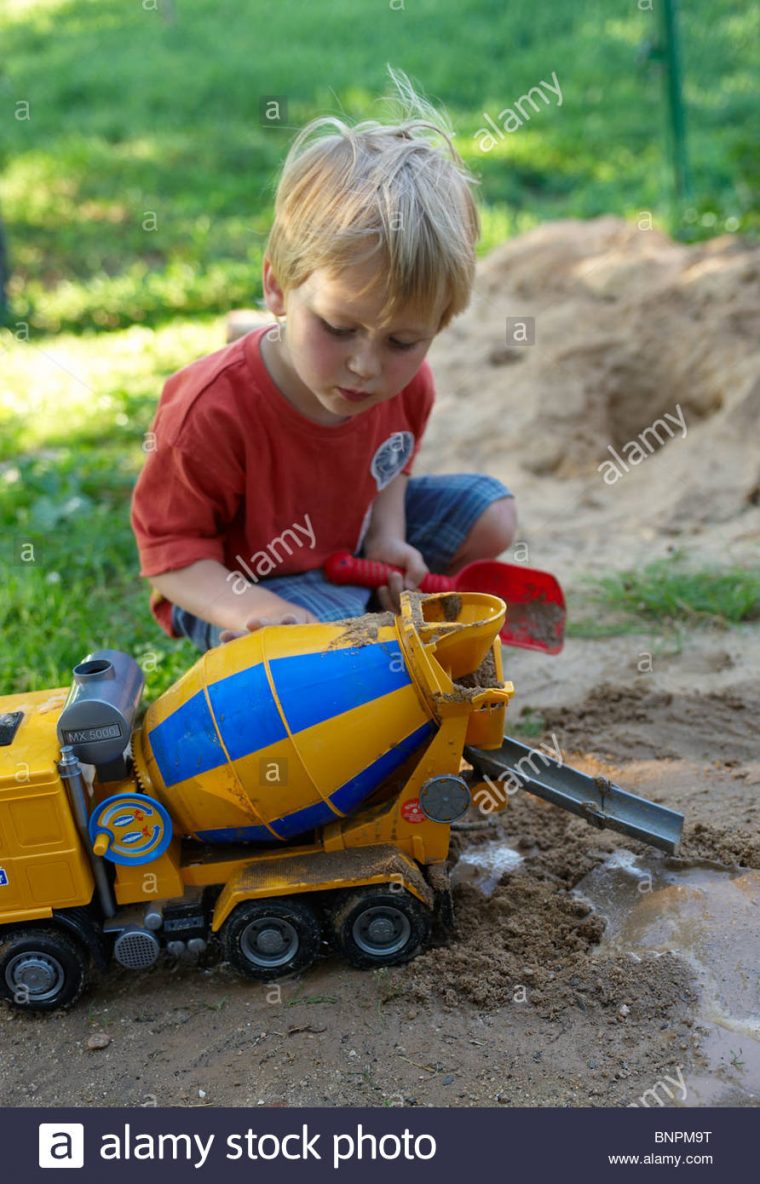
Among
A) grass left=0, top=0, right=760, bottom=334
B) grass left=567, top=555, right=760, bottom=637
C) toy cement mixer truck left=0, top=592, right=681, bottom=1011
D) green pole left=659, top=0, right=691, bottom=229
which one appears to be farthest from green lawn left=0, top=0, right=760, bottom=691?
grass left=567, top=555, right=760, bottom=637

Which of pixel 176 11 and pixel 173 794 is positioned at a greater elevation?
pixel 176 11

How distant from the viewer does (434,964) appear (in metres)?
2.10

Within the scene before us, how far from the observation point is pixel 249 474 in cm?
259

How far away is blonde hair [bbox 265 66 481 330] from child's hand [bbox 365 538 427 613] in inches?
24.7

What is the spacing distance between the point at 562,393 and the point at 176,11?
8.99 metres

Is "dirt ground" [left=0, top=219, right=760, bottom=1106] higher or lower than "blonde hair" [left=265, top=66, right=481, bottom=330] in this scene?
lower

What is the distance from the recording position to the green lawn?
4.12 meters

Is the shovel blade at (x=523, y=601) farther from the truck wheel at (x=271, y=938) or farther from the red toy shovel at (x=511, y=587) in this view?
the truck wheel at (x=271, y=938)

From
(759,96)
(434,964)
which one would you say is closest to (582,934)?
(434,964)

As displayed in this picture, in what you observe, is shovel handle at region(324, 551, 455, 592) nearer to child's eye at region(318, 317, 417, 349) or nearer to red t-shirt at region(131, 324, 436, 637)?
red t-shirt at region(131, 324, 436, 637)

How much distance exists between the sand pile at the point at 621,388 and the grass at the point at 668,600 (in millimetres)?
427
